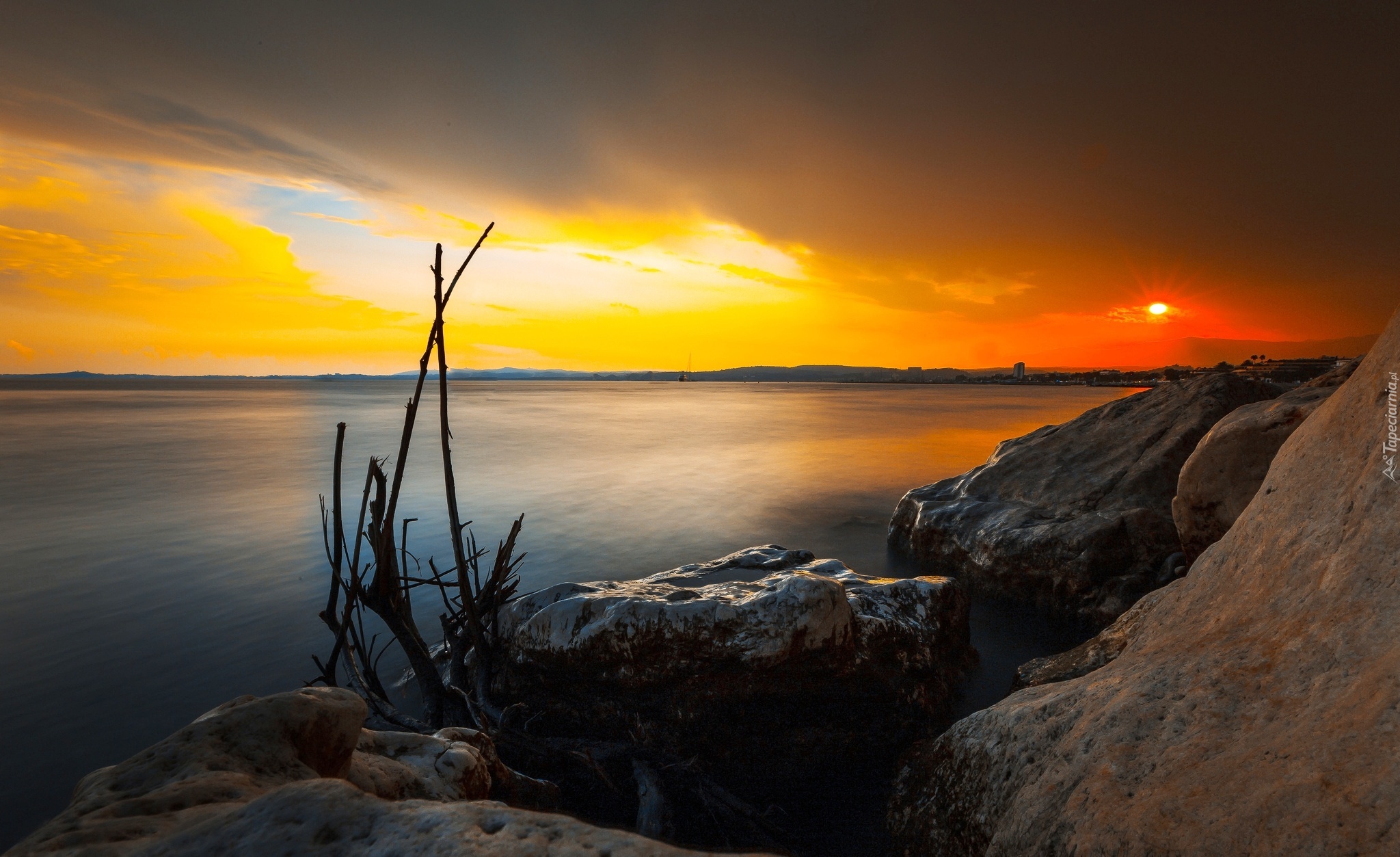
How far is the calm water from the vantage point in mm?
5812

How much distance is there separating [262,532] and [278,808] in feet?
40.7

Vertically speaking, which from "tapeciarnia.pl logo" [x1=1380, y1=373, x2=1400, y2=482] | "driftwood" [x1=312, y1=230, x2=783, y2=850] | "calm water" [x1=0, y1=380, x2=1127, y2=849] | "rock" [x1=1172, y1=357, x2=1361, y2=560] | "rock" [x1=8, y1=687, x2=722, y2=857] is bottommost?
"calm water" [x1=0, y1=380, x2=1127, y2=849]

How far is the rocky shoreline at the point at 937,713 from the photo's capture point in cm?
164

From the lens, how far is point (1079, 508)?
727cm

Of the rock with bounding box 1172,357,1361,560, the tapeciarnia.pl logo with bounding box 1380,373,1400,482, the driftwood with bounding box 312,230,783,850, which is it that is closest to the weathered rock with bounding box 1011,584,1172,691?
the rock with bounding box 1172,357,1361,560

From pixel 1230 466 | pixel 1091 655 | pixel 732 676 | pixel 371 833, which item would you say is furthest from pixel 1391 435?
Result: pixel 371 833

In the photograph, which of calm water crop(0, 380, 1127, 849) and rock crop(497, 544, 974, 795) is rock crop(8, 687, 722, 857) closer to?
rock crop(497, 544, 974, 795)

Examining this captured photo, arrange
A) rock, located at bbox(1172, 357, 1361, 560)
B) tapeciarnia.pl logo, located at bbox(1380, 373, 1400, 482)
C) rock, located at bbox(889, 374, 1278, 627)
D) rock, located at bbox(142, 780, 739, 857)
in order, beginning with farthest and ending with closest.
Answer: rock, located at bbox(889, 374, 1278, 627)
rock, located at bbox(1172, 357, 1361, 560)
tapeciarnia.pl logo, located at bbox(1380, 373, 1400, 482)
rock, located at bbox(142, 780, 739, 857)

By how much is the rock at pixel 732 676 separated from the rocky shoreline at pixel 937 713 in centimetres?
2

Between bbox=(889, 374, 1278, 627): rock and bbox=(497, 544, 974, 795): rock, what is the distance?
271 centimetres

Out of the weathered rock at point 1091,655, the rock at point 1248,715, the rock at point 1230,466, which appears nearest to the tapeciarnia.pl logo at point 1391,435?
the rock at point 1248,715

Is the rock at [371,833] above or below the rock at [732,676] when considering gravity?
above

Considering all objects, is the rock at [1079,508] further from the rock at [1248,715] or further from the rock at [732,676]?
the rock at [1248,715]

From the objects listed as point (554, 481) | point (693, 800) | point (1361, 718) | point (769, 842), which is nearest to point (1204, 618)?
point (1361, 718)
